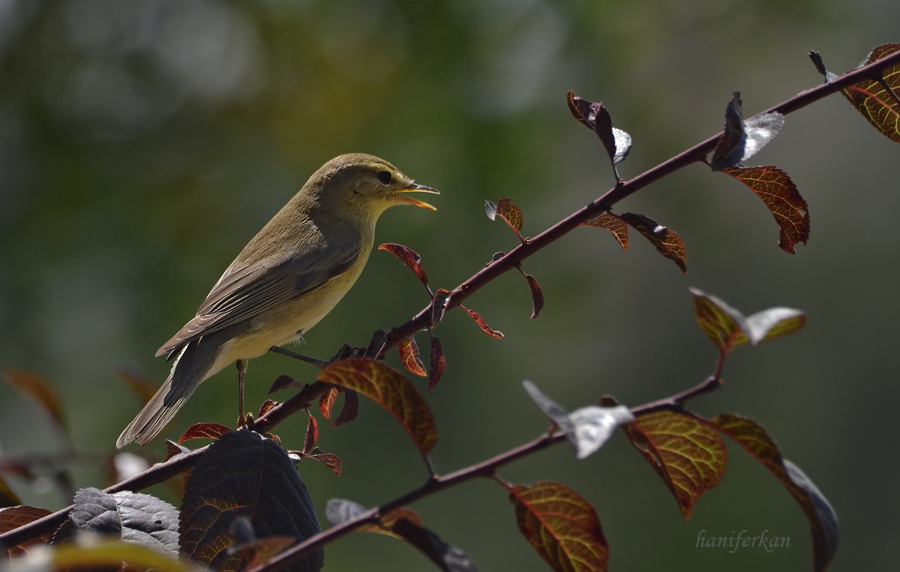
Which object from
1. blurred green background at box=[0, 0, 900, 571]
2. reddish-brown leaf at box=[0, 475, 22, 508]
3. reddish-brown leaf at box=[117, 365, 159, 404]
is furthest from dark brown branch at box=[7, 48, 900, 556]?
blurred green background at box=[0, 0, 900, 571]

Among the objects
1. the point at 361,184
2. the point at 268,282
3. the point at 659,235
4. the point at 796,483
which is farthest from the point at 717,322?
the point at 361,184

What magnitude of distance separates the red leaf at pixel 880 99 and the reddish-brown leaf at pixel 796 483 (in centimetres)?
66

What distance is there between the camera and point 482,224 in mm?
5367

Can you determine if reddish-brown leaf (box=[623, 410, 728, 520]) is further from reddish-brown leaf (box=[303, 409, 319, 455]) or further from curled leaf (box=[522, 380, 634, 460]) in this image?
reddish-brown leaf (box=[303, 409, 319, 455])

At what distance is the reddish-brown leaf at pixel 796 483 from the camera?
81 cm

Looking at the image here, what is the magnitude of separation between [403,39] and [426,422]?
522 centimetres

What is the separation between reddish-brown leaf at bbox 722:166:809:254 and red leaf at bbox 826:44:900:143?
161mm

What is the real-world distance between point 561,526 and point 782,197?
0.69m

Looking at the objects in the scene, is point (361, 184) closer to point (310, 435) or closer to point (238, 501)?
point (310, 435)

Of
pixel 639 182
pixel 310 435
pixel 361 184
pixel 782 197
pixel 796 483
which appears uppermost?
pixel 361 184

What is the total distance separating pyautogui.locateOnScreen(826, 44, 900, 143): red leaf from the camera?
4.02ft

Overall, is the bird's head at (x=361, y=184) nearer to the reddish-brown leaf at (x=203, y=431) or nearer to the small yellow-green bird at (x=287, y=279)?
the small yellow-green bird at (x=287, y=279)

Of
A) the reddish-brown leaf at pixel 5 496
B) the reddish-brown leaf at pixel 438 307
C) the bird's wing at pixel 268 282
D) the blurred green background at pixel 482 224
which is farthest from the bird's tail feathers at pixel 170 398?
the blurred green background at pixel 482 224

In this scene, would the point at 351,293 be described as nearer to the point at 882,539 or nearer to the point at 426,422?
the point at 882,539
